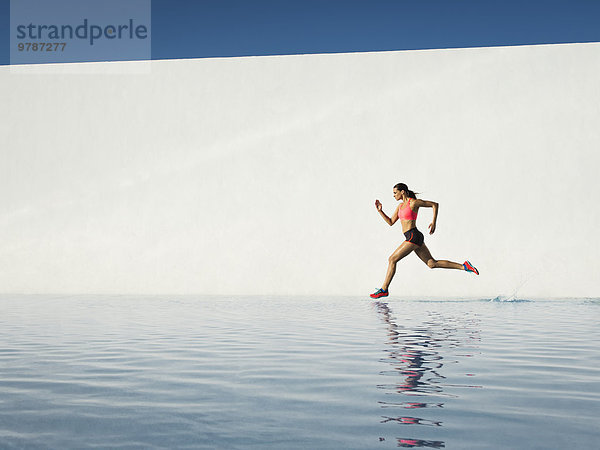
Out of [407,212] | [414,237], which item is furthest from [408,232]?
[407,212]

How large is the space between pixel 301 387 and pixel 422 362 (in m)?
0.69

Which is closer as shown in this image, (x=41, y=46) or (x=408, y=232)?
(x=408, y=232)

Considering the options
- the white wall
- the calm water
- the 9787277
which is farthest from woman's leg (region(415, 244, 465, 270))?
the 9787277

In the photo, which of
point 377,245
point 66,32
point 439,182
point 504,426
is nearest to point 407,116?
point 439,182

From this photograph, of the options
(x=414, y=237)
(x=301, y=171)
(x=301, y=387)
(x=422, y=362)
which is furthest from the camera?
(x=301, y=171)

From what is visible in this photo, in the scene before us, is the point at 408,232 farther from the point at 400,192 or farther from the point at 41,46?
the point at 41,46

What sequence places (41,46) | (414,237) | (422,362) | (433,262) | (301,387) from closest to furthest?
(301,387), (422,362), (433,262), (414,237), (41,46)

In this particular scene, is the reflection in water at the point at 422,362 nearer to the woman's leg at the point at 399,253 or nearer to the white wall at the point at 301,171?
the woman's leg at the point at 399,253

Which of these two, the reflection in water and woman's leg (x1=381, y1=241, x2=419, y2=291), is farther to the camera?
woman's leg (x1=381, y1=241, x2=419, y2=291)

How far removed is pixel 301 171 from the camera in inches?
387

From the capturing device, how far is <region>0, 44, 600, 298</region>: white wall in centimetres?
949

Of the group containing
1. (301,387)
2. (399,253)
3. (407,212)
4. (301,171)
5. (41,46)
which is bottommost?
(301,387)

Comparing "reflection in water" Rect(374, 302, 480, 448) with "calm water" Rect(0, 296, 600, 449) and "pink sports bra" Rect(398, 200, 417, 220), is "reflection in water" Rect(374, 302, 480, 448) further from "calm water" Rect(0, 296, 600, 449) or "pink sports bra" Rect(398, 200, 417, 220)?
"pink sports bra" Rect(398, 200, 417, 220)

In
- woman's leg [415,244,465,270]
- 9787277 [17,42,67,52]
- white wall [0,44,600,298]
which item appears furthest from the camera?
9787277 [17,42,67,52]
